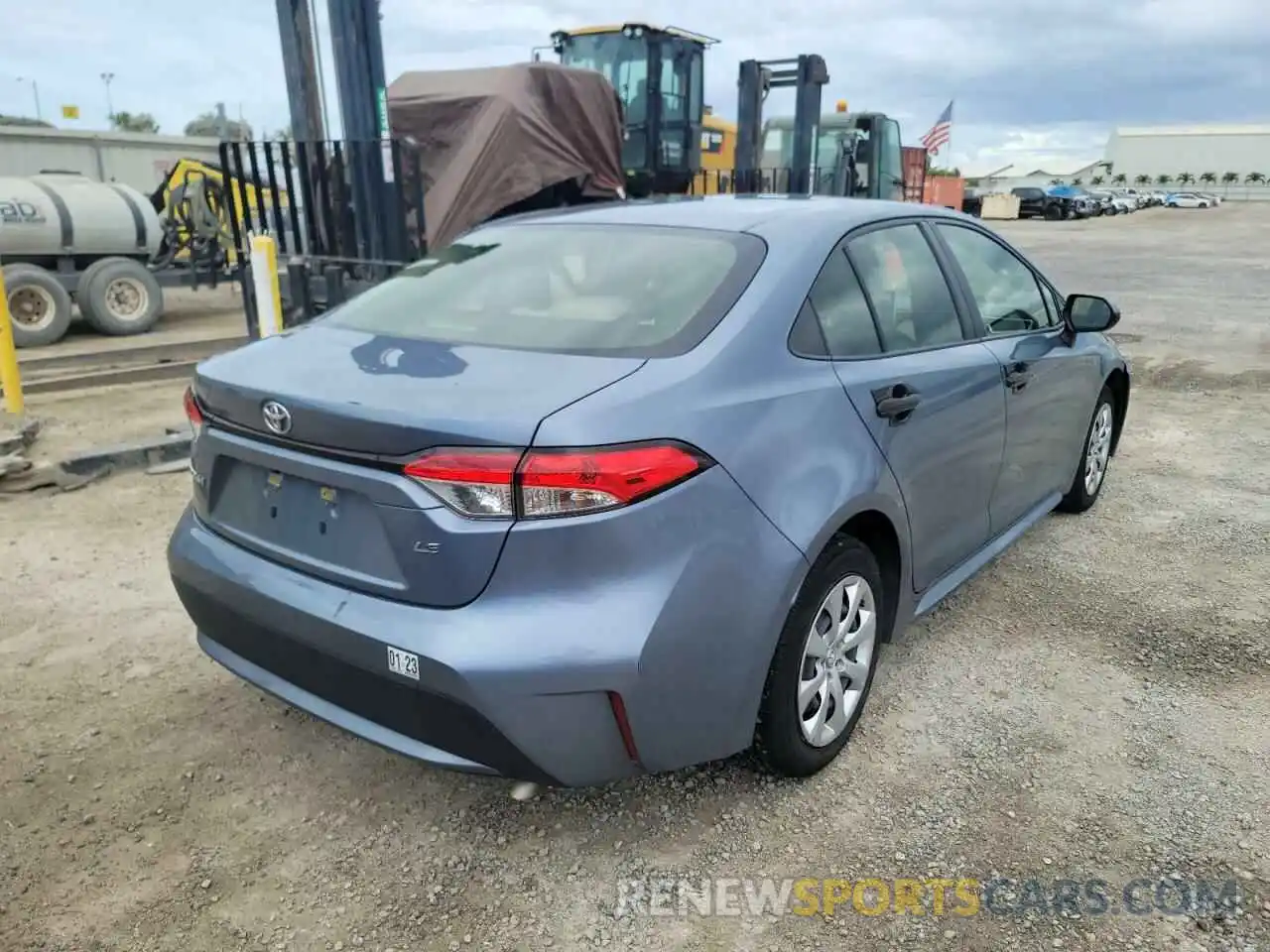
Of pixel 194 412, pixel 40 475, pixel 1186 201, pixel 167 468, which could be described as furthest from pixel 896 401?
pixel 1186 201

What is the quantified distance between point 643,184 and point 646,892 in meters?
11.1

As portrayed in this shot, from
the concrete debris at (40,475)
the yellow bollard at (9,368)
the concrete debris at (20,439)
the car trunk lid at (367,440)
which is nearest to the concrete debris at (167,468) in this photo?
the concrete debris at (40,475)

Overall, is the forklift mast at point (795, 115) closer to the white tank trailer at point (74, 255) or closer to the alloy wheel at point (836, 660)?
the white tank trailer at point (74, 255)

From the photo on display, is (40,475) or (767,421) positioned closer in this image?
(767,421)

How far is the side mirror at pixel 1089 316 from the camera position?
4129mm

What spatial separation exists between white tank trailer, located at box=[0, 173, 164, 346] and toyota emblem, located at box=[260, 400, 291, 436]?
9518 mm

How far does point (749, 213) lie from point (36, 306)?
10152 mm

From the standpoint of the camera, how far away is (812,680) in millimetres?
2668

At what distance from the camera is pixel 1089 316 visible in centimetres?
413

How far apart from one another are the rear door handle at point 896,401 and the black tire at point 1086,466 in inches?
82.8

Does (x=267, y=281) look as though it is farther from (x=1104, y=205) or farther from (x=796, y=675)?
(x=1104, y=205)

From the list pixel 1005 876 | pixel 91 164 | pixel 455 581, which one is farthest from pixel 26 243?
pixel 1005 876

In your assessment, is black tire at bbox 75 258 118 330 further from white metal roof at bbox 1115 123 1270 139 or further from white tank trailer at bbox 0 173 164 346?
white metal roof at bbox 1115 123 1270 139

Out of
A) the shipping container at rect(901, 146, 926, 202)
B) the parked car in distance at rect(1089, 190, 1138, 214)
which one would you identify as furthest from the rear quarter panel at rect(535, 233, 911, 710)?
the parked car in distance at rect(1089, 190, 1138, 214)
